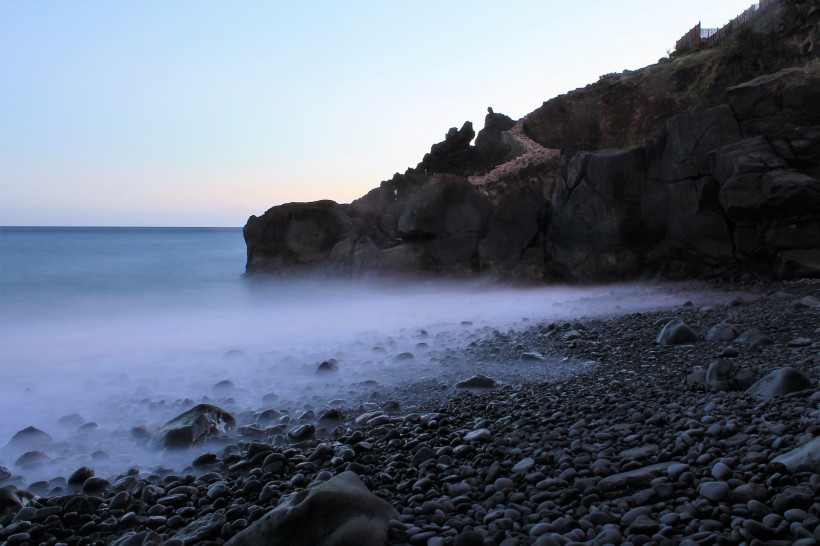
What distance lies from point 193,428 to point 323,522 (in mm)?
2382

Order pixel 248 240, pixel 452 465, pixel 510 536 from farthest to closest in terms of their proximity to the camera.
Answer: pixel 248 240, pixel 452 465, pixel 510 536

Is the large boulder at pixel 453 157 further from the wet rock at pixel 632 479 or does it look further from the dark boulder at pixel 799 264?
the wet rock at pixel 632 479

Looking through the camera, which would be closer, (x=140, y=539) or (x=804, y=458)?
(x=804, y=458)

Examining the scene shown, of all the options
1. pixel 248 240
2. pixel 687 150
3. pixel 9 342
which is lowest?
pixel 9 342

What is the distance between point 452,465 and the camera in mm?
3568

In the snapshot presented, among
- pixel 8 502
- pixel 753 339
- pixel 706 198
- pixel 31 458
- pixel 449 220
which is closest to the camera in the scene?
pixel 8 502

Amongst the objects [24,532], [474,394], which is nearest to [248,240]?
[474,394]

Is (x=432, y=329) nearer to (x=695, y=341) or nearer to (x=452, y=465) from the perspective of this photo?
(x=695, y=341)

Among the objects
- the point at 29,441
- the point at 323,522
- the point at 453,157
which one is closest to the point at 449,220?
the point at 453,157

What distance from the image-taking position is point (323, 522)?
8.77ft

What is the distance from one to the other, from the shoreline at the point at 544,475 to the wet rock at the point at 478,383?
11.1 inches

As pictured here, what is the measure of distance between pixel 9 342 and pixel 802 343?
40.3ft

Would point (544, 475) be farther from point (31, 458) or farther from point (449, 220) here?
point (449, 220)

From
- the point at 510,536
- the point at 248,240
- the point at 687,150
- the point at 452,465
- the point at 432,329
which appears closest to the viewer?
the point at 510,536
